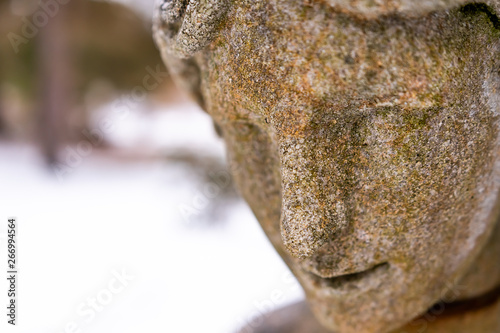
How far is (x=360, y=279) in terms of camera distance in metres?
0.57

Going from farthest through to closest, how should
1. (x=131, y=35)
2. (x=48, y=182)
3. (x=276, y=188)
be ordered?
(x=131, y=35) → (x=48, y=182) → (x=276, y=188)

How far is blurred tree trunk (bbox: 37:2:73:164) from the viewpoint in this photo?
7.67 ft

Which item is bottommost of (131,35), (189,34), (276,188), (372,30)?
(131,35)

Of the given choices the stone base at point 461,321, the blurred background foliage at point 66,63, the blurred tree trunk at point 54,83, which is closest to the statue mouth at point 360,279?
the stone base at point 461,321

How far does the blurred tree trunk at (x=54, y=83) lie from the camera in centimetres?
234

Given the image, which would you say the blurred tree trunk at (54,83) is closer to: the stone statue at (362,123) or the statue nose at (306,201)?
the stone statue at (362,123)

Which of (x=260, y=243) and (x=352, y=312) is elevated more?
(x=352, y=312)

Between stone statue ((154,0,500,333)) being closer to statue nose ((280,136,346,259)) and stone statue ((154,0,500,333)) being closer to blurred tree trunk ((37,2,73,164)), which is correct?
statue nose ((280,136,346,259))

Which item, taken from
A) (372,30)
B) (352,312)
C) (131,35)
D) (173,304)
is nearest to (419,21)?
(372,30)

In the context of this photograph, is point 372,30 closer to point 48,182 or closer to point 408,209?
point 408,209

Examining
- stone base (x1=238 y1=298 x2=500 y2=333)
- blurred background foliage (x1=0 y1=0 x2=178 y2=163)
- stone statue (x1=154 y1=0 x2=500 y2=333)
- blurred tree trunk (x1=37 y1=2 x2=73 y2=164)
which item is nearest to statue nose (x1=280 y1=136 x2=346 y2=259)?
stone statue (x1=154 y1=0 x2=500 y2=333)

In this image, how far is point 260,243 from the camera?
5.94 ft

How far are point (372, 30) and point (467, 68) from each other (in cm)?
11

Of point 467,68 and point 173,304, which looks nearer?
point 467,68
